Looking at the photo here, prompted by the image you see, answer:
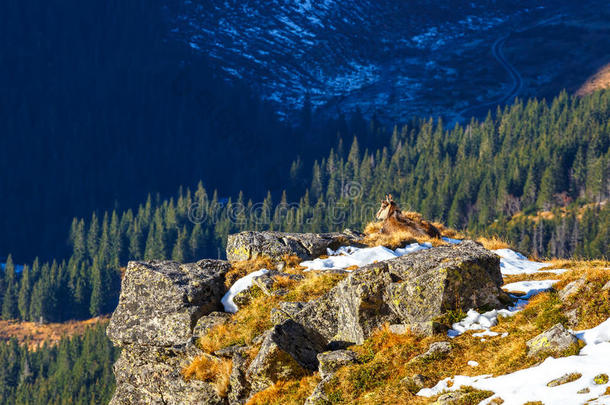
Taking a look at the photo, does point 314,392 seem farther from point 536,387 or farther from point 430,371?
point 536,387

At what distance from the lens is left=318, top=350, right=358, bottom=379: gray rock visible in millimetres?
16812

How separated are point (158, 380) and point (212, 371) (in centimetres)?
314

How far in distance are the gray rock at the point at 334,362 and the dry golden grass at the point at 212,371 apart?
170 inches

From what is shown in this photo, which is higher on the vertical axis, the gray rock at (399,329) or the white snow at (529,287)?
the white snow at (529,287)

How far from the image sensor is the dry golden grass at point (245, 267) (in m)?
26.0

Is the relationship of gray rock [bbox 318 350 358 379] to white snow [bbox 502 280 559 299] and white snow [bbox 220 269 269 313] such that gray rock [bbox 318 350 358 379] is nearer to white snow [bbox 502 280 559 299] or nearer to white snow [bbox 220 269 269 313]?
white snow [bbox 502 280 559 299]

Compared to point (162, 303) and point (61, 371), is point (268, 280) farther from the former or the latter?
point (61, 371)

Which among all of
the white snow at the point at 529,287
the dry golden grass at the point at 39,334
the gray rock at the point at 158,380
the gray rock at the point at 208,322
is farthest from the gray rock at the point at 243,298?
the dry golden grass at the point at 39,334

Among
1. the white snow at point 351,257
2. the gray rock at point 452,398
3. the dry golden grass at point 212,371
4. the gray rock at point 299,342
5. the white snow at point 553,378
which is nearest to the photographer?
the white snow at point 553,378

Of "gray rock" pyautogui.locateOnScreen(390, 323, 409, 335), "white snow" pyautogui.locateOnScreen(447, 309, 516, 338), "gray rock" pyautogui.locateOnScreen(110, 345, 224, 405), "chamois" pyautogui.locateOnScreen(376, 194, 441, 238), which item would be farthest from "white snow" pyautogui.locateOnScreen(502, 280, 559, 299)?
"chamois" pyautogui.locateOnScreen(376, 194, 441, 238)

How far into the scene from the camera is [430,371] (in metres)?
15.1

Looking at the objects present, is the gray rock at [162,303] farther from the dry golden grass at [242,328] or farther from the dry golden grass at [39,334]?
the dry golden grass at [39,334]

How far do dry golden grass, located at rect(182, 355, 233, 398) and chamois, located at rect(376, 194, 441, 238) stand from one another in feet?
49.6

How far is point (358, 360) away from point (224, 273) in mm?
10810
